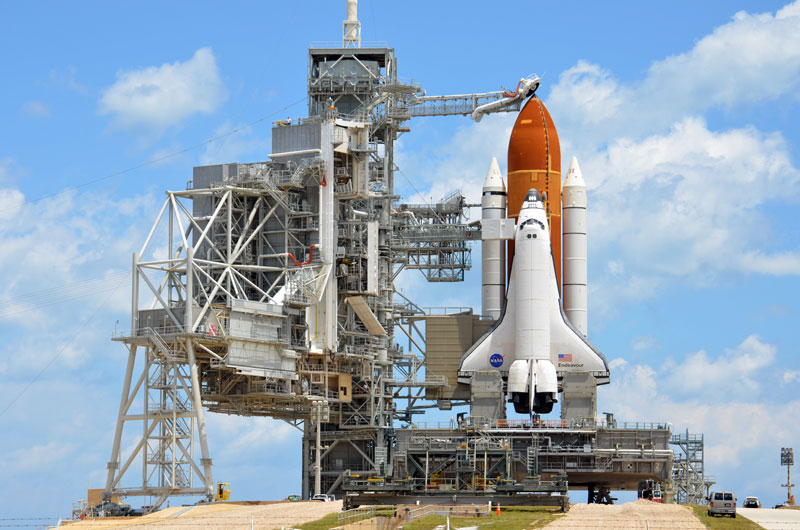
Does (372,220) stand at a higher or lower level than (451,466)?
higher

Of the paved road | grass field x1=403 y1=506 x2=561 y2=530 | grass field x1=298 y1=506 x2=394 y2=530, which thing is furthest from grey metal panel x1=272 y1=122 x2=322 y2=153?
the paved road

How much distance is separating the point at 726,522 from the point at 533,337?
1031 inches

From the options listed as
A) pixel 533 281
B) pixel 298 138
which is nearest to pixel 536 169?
pixel 533 281

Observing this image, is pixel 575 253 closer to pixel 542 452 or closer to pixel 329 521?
A: pixel 542 452

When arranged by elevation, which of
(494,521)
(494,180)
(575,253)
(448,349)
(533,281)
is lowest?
(494,521)

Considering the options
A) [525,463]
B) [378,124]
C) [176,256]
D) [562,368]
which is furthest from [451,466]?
[378,124]

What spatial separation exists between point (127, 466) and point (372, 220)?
2229 cm

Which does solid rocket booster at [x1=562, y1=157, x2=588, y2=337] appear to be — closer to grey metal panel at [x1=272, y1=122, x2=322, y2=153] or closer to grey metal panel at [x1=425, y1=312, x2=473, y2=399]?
grey metal panel at [x1=425, y1=312, x2=473, y2=399]

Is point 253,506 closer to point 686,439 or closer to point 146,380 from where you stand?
point 146,380

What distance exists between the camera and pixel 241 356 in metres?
79.0

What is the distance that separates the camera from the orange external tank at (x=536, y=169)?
88.0 m

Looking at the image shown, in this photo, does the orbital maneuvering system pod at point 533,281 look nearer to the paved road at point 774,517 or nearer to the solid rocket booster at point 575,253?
the solid rocket booster at point 575,253

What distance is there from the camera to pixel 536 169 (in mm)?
88062

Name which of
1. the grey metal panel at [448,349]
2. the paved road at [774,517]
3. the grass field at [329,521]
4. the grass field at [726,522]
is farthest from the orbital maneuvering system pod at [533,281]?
the grass field at [329,521]
